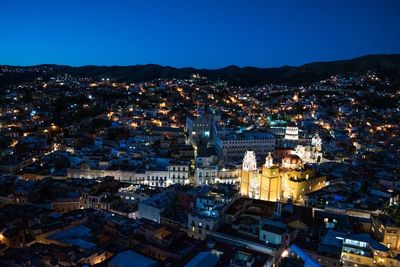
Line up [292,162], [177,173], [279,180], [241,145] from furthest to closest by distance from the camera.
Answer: [241,145], [177,173], [292,162], [279,180]

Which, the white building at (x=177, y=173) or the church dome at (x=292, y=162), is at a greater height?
the church dome at (x=292, y=162)

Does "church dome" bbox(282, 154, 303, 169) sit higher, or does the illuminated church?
"church dome" bbox(282, 154, 303, 169)

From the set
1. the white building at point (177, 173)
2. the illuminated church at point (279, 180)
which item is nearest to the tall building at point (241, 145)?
the white building at point (177, 173)

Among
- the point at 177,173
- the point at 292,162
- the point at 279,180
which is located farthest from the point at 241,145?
the point at 279,180

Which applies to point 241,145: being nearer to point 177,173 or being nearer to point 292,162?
point 177,173

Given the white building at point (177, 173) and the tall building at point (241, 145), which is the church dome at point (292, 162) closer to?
the white building at point (177, 173)

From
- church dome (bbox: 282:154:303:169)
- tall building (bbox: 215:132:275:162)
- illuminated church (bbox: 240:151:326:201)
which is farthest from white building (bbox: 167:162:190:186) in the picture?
church dome (bbox: 282:154:303:169)

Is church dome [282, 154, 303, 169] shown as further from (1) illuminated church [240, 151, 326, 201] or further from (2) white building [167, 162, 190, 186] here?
(2) white building [167, 162, 190, 186]

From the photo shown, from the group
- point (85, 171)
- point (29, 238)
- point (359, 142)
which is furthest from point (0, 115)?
point (359, 142)

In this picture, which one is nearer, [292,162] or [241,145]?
[292,162]
